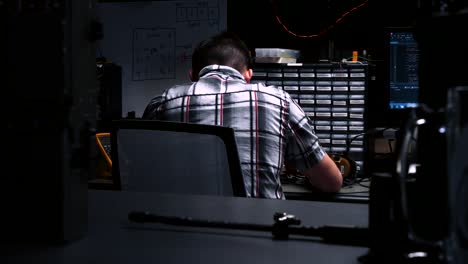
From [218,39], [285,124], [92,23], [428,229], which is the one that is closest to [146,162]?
[285,124]

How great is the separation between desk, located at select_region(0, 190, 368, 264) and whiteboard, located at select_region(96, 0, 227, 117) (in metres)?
2.91

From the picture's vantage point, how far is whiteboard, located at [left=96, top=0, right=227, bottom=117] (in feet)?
11.9

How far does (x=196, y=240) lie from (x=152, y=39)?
321 cm

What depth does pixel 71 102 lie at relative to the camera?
0.53m

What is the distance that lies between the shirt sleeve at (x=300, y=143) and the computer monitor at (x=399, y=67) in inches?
28.2

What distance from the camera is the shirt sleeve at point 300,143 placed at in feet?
5.96

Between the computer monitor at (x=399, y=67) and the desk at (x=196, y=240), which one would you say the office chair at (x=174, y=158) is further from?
the computer monitor at (x=399, y=67)

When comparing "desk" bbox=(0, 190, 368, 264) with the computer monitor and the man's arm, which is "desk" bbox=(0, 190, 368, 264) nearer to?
the man's arm

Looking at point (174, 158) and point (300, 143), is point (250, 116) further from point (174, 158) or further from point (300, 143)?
point (174, 158)

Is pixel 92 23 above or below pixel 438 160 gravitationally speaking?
above

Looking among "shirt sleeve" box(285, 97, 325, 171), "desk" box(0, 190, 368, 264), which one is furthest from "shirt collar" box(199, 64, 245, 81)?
"desk" box(0, 190, 368, 264)

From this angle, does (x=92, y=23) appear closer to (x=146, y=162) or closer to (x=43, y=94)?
(x=43, y=94)

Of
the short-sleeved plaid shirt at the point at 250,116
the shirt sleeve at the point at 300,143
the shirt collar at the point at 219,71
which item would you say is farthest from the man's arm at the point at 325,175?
the shirt collar at the point at 219,71

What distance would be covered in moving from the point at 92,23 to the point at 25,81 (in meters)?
0.10
